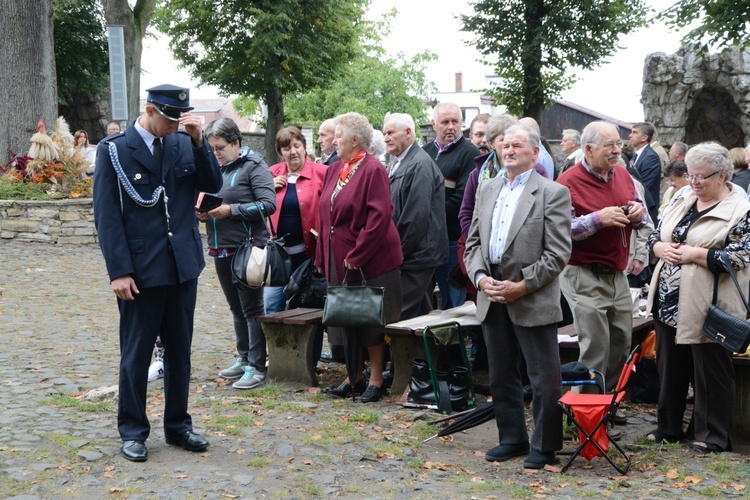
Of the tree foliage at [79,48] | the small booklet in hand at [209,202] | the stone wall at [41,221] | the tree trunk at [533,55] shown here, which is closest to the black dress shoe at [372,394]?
the small booklet in hand at [209,202]

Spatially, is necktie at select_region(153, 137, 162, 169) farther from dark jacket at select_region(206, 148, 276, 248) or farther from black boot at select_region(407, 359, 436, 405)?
black boot at select_region(407, 359, 436, 405)

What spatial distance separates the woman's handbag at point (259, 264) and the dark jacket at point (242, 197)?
0.07 m

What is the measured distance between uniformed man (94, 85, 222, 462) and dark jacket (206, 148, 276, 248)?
5.05ft

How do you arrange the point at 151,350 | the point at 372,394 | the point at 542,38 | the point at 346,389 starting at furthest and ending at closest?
1. the point at 542,38
2. the point at 346,389
3. the point at 372,394
4. the point at 151,350

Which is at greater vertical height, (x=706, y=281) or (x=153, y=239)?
(x=153, y=239)

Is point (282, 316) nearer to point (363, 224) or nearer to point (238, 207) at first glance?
point (238, 207)

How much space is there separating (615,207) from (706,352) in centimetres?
105

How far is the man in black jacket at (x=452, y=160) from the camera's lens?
7.66 m

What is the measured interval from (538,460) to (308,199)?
313 cm

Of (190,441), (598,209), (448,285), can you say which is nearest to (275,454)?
(190,441)

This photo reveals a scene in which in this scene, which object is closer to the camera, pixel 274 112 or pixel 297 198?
pixel 297 198

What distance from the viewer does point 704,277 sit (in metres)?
5.52

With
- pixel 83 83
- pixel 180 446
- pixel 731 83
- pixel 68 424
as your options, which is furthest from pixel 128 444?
pixel 83 83

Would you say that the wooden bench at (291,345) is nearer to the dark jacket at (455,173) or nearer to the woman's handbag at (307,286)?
the woman's handbag at (307,286)
